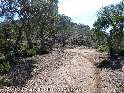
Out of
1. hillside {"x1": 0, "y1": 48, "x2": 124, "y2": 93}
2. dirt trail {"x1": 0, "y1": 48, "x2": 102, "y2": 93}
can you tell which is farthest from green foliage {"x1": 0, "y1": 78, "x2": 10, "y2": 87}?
dirt trail {"x1": 0, "y1": 48, "x2": 102, "y2": 93}

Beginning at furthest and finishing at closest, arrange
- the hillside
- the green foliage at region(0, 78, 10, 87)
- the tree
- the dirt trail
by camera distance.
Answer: the tree → the green foliage at region(0, 78, 10, 87) → the hillside → the dirt trail

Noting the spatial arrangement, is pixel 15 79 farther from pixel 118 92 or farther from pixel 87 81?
pixel 118 92

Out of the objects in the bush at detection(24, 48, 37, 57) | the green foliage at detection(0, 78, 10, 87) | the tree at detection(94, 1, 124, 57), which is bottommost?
the green foliage at detection(0, 78, 10, 87)

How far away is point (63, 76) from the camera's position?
4381 cm

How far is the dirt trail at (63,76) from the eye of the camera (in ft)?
120

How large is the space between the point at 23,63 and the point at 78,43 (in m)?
54.6

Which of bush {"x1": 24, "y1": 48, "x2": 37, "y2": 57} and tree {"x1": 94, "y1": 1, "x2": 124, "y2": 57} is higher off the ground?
tree {"x1": 94, "y1": 1, "x2": 124, "y2": 57}

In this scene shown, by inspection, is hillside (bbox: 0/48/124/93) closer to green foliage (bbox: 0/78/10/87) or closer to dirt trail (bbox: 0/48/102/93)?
dirt trail (bbox: 0/48/102/93)

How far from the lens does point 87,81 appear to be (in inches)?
1594

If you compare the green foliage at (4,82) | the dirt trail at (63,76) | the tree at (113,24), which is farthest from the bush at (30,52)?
the green foliage at (4,82)

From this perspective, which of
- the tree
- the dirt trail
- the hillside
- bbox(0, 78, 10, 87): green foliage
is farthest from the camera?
the tree

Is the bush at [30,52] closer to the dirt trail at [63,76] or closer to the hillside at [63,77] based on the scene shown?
the dirt trail at [63,76]

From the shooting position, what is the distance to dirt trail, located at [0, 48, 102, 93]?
36.5 metres

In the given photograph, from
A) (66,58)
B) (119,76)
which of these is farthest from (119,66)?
(66,58)
